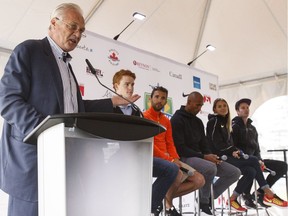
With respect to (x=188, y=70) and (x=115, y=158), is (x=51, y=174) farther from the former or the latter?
(x=188, y=70)

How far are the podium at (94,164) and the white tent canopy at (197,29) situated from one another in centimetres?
352

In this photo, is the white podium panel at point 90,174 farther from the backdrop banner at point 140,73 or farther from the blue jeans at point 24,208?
the backdrop banner at point 140,73

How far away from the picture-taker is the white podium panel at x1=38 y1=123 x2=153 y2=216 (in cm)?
85

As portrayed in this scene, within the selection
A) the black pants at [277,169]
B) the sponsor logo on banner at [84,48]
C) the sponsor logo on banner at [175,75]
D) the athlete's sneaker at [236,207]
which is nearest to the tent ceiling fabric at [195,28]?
the sponsor logo on banner at [175,75]

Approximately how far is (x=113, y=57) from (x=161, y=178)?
57.2 inches

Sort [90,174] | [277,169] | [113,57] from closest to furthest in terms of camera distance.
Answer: [90,174], [113,57], [277,169]

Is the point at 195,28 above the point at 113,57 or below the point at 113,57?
above

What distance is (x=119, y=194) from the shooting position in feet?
3.19

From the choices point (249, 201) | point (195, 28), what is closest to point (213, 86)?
point (195, 28)

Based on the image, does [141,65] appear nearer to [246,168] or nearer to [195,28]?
[246,168]

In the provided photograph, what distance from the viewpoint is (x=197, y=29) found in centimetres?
545

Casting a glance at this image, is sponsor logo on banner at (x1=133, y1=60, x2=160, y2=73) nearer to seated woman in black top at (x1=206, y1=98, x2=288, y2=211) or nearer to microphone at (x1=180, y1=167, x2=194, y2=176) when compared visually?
seated woman in black top at (x1=206, y1=98, x2=288, y2=211)

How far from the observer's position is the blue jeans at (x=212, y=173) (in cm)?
271

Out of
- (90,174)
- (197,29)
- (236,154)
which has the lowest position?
(90,174)
